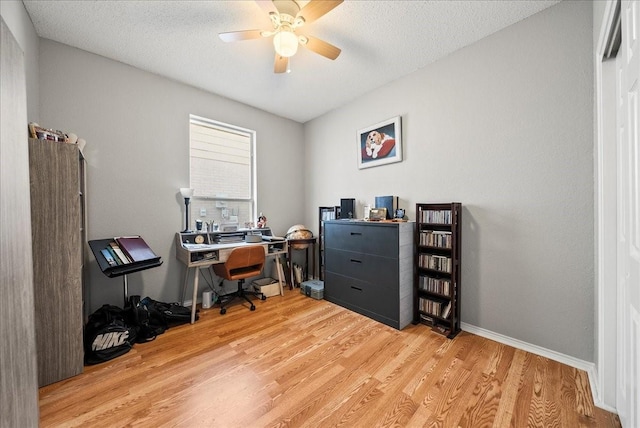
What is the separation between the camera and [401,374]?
5.64 feet

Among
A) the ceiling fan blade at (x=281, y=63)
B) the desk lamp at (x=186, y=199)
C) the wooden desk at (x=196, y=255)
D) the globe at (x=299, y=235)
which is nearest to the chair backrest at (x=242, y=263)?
the wooden desk at (x=196, y=255)

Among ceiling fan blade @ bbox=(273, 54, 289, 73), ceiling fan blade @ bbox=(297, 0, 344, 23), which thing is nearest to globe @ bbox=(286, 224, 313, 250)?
ceiling fan blade @ bbox=(273, 54, 289, 73)

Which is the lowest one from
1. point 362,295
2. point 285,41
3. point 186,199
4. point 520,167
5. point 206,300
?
point 206,300

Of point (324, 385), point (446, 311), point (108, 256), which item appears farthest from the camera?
point (446, 311)

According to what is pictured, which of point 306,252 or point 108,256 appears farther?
point 306,252

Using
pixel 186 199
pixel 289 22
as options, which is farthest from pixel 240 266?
pixel 289 22

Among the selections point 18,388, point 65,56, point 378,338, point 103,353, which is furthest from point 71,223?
point 378,338

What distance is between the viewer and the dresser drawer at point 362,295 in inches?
95.7

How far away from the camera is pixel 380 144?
3.00m

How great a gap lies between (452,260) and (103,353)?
3.09m

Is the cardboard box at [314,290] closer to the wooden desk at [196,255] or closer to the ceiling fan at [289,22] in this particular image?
the wooden desk at [196,255]

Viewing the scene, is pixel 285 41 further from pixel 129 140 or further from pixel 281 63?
pixel 129 140

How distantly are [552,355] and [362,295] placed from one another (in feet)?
5.24

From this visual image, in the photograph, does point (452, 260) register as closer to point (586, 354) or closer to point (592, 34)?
point (586, 354)
